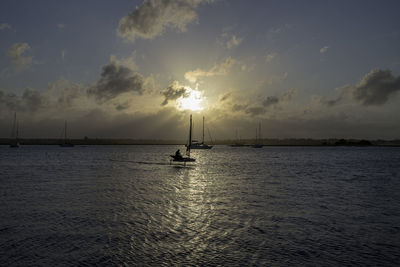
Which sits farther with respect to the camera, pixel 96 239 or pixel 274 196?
pixel 274 196

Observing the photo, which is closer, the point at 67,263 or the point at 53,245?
the point at 67,263

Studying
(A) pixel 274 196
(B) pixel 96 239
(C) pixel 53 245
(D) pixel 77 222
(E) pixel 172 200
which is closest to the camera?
(C) pixel 53 245

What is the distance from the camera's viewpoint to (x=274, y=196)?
2970 cm

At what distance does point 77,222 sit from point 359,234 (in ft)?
61.8

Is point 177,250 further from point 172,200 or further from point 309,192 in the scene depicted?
point 309,192

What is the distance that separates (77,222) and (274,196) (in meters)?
20.4

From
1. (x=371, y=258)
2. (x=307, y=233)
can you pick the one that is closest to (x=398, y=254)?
(x=371, y=258)

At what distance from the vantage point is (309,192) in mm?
32781

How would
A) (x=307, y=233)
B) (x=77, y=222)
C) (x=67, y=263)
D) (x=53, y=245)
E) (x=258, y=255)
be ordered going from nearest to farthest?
(x=67, y=263) < (x=258, y=255) < (x=53, y=245) < (x=307, y=233) < (x=77, y=222)

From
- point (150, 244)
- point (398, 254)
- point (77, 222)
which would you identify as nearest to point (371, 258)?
point (398, 254)

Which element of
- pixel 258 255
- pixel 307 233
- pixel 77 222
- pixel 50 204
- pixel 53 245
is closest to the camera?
pixel 258 255

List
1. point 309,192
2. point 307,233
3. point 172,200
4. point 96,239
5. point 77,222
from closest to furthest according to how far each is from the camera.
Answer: point 96,239 → point 307,233 → point 77,222 → point 172,200 → point 309,192

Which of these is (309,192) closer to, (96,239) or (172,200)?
(172,200)

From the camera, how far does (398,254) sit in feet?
44.0
